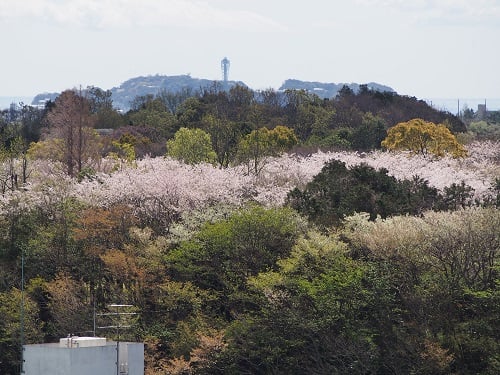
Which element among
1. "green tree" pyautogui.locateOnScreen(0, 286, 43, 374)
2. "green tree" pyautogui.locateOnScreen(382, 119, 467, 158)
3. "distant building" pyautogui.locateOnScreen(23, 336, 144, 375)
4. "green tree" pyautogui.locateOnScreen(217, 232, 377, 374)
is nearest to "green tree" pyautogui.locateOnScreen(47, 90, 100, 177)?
"green tree" pyautogui.locateOnScreen(0, 286, 43, 374)

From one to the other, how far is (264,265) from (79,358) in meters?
14.8

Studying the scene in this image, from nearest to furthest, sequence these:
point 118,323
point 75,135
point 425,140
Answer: point 118,323 < point 75,135 < point 425,140

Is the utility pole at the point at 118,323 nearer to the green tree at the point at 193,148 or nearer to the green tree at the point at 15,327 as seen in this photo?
the green tree at the point at 15,327

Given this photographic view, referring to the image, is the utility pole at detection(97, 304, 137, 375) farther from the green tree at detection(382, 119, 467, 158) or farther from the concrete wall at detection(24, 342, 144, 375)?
the green tree at detection(382, 119, 467, 158)

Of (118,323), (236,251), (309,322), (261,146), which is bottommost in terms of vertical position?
(118,323)

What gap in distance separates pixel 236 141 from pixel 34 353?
4336cm

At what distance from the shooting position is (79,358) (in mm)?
23875

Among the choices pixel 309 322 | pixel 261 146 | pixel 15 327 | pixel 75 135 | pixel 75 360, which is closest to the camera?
pixel 75 360

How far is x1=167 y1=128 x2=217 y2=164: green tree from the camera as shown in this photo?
62531 mm

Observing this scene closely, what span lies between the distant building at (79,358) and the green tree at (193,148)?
3677 centimetres

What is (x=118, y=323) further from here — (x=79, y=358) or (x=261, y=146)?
(x=261, y=146)

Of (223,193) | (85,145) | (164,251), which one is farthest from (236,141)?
(164,251)

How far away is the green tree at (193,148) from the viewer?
62531mm

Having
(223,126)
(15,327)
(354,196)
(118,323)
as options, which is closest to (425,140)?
(223,126)
